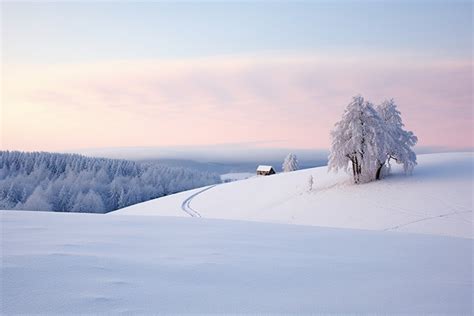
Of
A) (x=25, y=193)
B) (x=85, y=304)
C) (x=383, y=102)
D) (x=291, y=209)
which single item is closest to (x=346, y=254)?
(x=85, y=304)

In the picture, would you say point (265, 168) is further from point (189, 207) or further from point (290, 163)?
point (189, 207)

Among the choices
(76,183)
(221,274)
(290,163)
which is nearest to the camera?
(221,274)

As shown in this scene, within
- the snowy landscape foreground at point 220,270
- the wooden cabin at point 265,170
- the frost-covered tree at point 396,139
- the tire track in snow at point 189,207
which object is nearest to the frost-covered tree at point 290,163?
the wooden cabin at point 265,170

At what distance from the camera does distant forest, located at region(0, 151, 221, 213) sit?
82125 mm

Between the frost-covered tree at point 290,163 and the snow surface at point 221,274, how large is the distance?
71.0 meters

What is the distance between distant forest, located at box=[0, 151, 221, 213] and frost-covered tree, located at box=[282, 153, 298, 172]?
149 ft

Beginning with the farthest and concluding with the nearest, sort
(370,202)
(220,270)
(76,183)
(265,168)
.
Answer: (76,183) → (265,168) → (370,202) → (220,270)

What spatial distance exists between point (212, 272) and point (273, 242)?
235 centimetres

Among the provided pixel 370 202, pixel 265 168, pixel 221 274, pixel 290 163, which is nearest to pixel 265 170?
pixel 265 168

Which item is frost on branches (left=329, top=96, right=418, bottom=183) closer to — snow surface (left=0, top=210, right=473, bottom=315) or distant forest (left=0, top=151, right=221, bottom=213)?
snow surface (left=0, top=210, right=473, bottom=315)

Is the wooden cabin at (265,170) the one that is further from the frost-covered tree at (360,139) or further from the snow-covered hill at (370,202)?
the frost-covered tree at (360,139)

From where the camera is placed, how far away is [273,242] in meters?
6.34

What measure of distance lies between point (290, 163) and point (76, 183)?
59132mm

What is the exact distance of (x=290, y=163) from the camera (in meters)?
77.6
